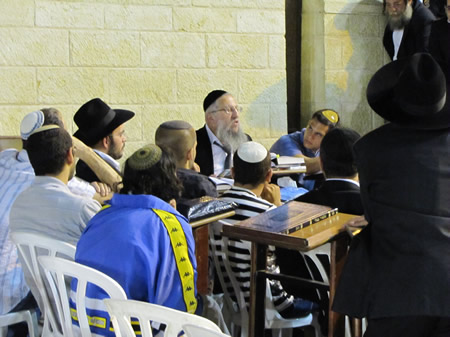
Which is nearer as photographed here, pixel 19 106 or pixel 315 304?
pixel 315 304

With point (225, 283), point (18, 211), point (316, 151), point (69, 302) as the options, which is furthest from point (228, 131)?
point (69, 302)

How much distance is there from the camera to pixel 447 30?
6340 millimetres

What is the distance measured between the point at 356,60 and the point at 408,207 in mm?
5313

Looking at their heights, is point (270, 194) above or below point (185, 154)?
below

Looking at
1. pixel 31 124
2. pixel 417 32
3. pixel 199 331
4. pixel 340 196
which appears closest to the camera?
pixel 199 331

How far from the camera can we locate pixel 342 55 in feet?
24.1

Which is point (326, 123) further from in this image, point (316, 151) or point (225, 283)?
point (225, 283)

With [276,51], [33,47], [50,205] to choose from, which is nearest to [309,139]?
[276,51]

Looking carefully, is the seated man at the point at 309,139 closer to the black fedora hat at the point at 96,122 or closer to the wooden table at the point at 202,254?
the black fedora hat at the point at 96,122

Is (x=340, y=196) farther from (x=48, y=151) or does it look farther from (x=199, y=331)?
(x=199, y=331)

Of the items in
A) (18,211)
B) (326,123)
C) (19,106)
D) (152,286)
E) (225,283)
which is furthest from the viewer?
(19,106)

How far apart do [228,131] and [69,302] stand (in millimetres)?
Result: 3079

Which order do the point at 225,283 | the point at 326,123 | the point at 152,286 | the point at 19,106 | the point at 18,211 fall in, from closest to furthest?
the point at 152,286 < the point at 18,211 < the point at 225,283 < the point at 326,123 < the point at 19,106

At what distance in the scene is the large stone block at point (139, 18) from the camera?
625 centimetres
